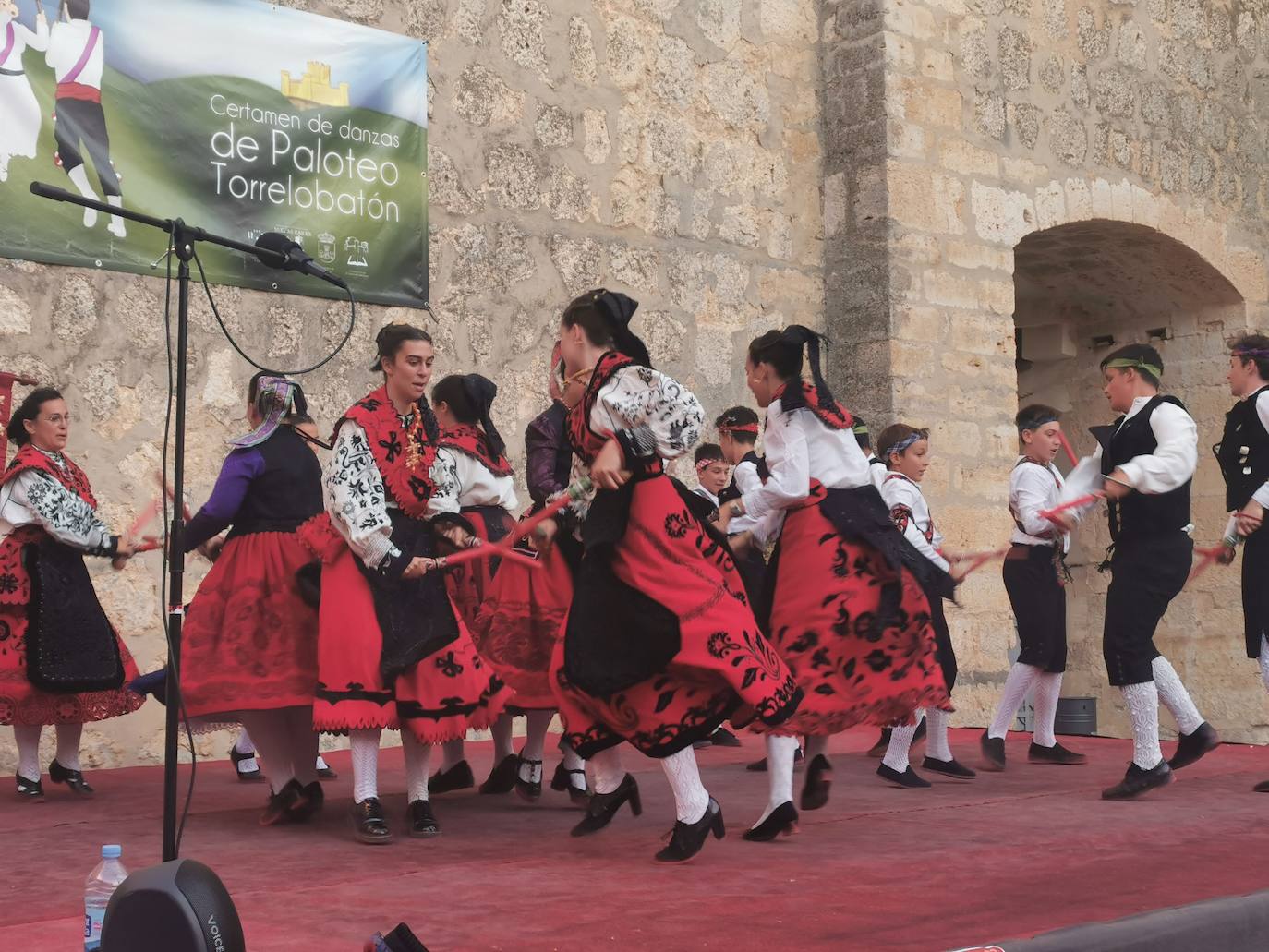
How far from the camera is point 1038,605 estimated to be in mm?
6602

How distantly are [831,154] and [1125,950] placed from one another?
6831 mm

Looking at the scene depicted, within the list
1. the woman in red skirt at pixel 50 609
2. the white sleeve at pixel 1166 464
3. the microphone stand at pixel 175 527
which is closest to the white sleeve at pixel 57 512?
the woman in red skirt at pixel 50 609

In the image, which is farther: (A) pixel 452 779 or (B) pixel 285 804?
(A) pixel 452 779

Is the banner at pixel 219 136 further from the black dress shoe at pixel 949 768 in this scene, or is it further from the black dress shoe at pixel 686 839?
the black dress shoe at pixel 686 839

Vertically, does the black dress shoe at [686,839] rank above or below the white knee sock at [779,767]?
below

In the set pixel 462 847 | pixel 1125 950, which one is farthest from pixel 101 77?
pixel 1125 950

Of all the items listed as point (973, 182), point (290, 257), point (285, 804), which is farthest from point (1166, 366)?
point (290, 257)

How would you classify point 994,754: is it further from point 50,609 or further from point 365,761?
point 50,609

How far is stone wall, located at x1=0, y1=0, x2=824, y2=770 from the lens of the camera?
6.59 meters

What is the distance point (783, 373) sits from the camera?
191 inches

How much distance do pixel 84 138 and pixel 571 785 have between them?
3454 millimetres

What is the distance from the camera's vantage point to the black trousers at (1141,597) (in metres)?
5.37

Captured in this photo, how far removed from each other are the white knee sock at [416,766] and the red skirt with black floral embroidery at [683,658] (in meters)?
0.64

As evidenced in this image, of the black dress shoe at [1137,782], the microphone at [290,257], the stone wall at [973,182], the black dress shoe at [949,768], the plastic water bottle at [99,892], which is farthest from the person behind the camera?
the stone wall at [973,182]
